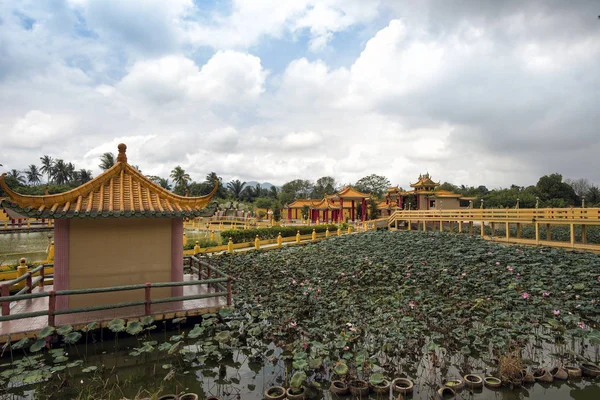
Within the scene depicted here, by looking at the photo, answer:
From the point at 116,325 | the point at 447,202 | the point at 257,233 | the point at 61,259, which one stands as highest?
the point at 447,202

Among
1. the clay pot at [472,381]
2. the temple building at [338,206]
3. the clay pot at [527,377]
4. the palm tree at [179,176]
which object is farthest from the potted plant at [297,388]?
the palm tree at [179,176]

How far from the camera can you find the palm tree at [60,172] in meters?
67.4

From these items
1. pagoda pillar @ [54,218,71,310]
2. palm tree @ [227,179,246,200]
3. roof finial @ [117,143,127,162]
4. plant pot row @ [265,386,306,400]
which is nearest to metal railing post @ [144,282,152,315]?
pagoda pillar @ [54,218,71,310]

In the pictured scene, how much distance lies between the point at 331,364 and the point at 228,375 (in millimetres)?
1779

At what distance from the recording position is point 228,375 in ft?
19.7

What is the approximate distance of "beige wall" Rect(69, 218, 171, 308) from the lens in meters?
7.23

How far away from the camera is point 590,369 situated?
5.64 m

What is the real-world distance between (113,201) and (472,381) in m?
7.48

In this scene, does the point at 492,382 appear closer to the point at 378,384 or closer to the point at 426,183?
the point at 378,384

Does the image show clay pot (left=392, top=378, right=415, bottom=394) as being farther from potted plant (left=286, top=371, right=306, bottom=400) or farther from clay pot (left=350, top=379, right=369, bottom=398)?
potted plant (left=286, top=371, right=306, bottom=400)

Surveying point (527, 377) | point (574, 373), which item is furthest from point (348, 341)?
point (574, 373)

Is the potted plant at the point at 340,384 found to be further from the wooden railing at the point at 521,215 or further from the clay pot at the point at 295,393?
the wooden railing at the point at 521,215

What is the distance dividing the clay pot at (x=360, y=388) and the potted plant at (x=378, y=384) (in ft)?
0.35

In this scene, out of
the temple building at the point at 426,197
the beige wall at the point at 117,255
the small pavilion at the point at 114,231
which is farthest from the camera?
the temple building at the point at 426,197
